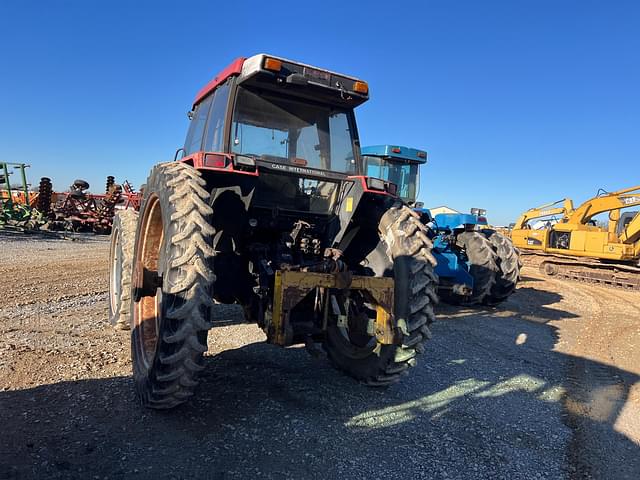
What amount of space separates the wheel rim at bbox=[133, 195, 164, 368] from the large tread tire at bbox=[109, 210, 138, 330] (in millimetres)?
879

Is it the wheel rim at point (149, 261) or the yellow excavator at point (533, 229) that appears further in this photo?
the yellow excavator at point (533, 229)

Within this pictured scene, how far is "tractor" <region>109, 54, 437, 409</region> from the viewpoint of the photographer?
3107 millimetres

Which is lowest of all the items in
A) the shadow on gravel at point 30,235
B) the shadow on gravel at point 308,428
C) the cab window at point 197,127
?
the shadow on gravel at point 308,428

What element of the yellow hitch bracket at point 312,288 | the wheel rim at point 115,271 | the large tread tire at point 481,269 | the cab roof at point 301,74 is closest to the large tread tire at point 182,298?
the yellow hitch bracket at point 312,288

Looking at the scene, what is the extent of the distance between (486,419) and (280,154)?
2.87 metres

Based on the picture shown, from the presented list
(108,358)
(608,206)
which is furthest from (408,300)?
(608,206)

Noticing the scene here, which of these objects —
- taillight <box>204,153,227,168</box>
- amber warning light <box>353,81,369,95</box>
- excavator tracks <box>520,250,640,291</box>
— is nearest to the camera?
taillight <box>204,153,227,168</box>

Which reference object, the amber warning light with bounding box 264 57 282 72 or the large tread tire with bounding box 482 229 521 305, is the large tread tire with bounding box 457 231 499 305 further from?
the amber warning light with bounding box 264 57 282 72

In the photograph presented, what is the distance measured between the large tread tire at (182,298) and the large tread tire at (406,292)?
1503 millimetres

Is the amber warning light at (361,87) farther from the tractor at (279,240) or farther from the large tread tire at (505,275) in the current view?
the large tread tire at (505,275)

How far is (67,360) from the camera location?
4.21 meters

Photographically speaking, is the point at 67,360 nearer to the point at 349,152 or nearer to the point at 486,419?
the point at 349,152

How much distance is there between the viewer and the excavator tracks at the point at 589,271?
13500mm

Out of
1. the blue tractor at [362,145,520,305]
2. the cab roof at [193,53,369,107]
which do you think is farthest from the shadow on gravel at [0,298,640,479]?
the blue tractor at [362,145,520,305]
